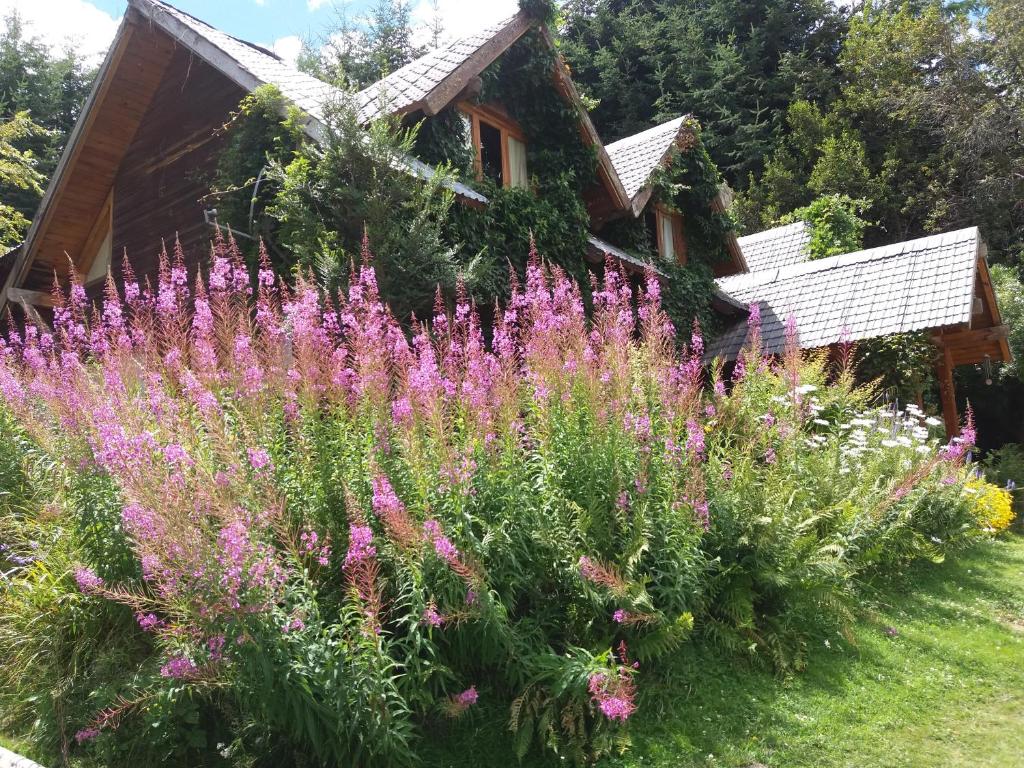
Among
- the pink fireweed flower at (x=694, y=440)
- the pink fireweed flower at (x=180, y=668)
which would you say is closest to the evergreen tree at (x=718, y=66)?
the pink fireweed flower at (x=694, y=440)

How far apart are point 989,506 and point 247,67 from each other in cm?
1108

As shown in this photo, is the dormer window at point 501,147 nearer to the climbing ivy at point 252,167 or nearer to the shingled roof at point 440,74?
the shingled roof at point 440,74

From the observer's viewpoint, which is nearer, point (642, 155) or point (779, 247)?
point (642, 155)

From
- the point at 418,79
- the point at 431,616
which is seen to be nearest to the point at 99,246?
the point at 418,79

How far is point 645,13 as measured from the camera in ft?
105

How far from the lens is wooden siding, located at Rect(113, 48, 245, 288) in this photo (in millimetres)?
10484

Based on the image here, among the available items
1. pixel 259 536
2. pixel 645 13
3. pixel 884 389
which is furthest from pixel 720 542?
pixel 645 13

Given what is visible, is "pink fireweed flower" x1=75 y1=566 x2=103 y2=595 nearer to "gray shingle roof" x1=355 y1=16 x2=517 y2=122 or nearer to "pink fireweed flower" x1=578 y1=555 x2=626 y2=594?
"pink fireweed flower" x1=578 y1=555 x2=626 y2=594

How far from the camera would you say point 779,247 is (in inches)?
784

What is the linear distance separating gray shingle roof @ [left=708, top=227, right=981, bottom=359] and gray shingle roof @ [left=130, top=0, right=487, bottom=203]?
282 inches

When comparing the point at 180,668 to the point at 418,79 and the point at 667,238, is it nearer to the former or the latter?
the point at 418,79

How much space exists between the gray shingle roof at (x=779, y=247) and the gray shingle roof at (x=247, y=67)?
12.5 meters

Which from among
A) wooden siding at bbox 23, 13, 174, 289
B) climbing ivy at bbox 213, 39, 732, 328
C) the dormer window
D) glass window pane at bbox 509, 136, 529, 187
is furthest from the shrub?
wooden siding at bbox 23, 13, 174, 289

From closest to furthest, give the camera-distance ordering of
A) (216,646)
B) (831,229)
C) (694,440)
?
(216,646), (694,440), (831,229)
